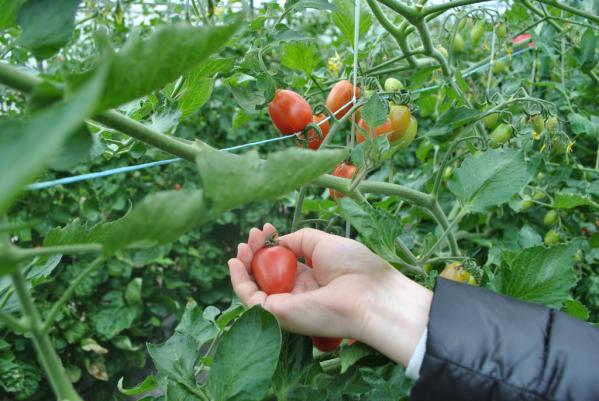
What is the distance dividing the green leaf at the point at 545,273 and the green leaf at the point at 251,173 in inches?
14.2

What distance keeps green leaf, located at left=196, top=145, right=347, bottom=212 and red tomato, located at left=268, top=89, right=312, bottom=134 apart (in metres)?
0.38

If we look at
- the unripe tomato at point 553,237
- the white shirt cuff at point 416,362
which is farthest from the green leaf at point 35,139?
the unripe tomato at point 553,237

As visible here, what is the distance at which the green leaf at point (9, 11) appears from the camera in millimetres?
424

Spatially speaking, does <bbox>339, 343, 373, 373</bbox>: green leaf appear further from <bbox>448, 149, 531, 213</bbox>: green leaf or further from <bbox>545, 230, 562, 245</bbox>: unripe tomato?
<bbox>545, 230, 562, 245</bbox>: unripe tomato

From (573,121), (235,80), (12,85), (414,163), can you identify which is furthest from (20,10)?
(414,163)

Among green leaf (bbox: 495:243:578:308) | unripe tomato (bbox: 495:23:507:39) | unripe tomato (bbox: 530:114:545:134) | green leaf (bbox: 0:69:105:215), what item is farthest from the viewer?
unripe tomato (bbox: 495:23:507:39)

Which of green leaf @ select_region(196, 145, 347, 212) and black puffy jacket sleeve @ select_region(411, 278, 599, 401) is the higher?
green leaf @ select_region(196, 145, 347, 212)

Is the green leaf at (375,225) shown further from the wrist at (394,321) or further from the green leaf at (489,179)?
the green leaf at (489,179)

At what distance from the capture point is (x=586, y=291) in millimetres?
1223

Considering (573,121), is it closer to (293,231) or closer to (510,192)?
(510,192)

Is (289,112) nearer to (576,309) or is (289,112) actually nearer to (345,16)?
(345,16)

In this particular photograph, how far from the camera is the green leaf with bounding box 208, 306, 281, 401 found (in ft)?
1.73

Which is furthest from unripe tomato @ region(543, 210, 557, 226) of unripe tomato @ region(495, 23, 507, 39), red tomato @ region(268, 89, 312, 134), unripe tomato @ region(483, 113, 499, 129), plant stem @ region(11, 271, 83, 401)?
plant stem @ region(11, 271, 83, 401)

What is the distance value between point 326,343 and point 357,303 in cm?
9
